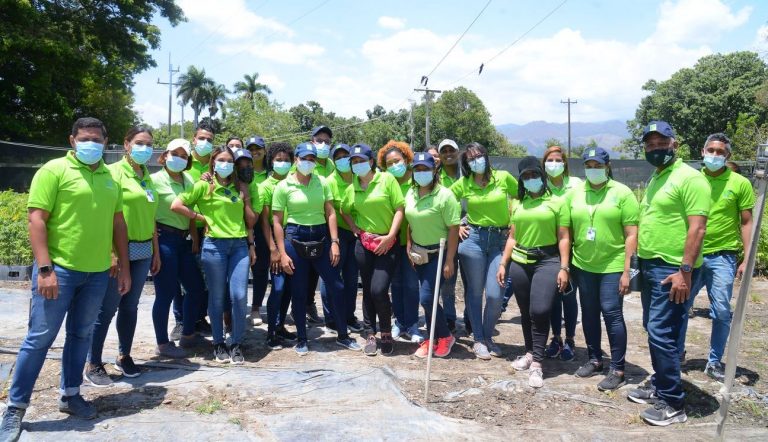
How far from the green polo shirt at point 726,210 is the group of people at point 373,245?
0.5 inches

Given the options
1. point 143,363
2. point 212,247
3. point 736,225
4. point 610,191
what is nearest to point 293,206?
point 212,247

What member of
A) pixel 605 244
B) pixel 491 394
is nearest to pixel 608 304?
pixel 605 244

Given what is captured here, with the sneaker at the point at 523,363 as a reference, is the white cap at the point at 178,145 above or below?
above

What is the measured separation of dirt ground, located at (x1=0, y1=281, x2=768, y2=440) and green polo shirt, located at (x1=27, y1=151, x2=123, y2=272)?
1.08m

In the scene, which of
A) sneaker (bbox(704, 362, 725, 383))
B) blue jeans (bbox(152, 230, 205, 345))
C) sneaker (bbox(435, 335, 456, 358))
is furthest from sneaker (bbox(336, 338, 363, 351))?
sneaker (bbox(704, 362, 725, 383))

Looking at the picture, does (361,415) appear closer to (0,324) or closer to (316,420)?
(316,420)

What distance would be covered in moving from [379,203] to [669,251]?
7.95 feet

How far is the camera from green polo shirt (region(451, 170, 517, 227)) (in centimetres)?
551

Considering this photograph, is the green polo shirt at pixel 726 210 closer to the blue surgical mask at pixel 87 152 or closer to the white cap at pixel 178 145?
the white cap at pixel 178 145

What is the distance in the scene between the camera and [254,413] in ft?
13.3

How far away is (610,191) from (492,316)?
5.36ft

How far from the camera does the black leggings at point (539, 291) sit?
16.2 ft

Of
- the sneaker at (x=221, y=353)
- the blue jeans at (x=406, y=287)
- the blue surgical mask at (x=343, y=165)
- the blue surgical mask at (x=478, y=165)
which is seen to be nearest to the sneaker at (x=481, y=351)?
the blue jeans at (x=406, y=287)

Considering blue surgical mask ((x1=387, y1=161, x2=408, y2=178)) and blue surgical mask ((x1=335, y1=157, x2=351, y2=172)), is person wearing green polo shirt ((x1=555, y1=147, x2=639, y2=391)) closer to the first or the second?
blue surgical mask ((x1=387, y1=161, x2=408, y2=178))
